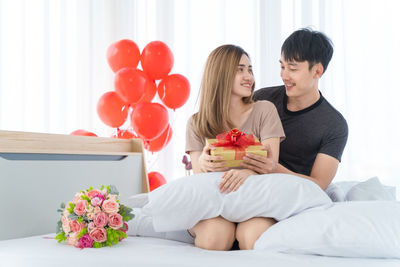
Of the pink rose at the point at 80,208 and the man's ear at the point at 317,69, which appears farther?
the man's ear at the point at 317,69

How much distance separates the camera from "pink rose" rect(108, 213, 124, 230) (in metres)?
1.24

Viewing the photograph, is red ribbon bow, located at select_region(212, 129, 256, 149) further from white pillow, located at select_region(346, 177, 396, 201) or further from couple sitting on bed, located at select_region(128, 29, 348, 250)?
white pillow, located at select_region(346, 177, 396, 201)

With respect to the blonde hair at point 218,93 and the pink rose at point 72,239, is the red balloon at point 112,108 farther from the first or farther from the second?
the pink rose at point 72,239

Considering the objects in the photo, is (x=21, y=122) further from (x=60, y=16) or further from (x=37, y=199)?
(x=37, y=199)

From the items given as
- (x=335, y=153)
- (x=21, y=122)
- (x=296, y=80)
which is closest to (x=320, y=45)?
(x=296, y=80)

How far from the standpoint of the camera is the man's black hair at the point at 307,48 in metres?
1.99

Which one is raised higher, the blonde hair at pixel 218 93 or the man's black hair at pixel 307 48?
the man's black hair at pixel 307 48

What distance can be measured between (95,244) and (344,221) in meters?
0.66

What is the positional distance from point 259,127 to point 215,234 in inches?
21.5

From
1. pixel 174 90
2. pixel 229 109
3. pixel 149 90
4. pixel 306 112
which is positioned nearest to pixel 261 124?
pixel 229 109

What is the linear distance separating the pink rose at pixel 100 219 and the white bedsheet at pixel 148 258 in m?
0.08

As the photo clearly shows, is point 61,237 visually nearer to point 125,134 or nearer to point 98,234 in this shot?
point 98,234

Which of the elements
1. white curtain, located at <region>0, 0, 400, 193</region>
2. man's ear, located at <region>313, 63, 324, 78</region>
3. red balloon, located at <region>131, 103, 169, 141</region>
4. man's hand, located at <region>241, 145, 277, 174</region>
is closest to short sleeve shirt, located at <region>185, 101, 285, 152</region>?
man's hand, located at <region>241, 145, 277, 174</region>

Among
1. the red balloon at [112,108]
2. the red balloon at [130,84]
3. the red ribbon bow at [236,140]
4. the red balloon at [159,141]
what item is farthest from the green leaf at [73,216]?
the red balloon at [159,141]
